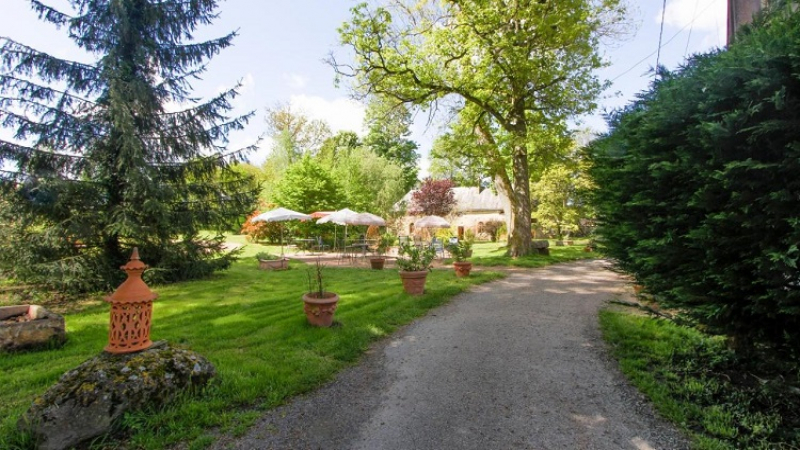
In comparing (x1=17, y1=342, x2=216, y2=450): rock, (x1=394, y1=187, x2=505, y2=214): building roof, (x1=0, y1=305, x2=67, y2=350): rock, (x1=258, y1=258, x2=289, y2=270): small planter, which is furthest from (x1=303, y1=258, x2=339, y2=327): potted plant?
(x1=394, y1=187, x2=505, y2=214): building roof

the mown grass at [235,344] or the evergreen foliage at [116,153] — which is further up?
the evergreen foliage at [116,153]

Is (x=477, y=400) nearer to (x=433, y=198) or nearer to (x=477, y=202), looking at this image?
(x=433, y=198)

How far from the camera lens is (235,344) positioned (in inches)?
188

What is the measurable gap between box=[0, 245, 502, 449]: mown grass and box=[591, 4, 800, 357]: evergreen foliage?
3583 millimetres

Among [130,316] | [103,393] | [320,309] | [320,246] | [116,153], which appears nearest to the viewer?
[103,393]

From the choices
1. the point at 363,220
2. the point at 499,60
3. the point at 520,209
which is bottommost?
the point at 363,220

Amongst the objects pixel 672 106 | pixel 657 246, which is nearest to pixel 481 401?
pixel 657 246

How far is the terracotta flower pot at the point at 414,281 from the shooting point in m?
7.38

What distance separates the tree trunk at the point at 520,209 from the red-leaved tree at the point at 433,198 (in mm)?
13943

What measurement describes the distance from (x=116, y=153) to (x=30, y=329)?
18.6ft

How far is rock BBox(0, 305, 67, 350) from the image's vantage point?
14.7 feet

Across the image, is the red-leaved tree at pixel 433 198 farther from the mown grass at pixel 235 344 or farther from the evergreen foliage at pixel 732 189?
the evergreen foliage at pixel 732 189

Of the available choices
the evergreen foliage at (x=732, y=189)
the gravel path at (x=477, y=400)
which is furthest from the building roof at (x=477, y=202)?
the evergreen foliage at (x=732, y=189)

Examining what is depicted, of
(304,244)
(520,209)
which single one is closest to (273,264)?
(304,244)
